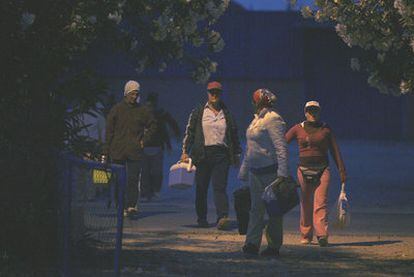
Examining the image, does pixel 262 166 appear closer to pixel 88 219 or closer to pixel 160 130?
pixel 88 219

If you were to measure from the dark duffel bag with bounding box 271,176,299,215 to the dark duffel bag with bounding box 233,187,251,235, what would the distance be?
3.07 ft

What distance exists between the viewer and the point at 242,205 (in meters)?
13.6

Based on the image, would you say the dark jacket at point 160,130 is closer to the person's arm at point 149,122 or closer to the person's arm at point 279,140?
the person's arm at point 149,122

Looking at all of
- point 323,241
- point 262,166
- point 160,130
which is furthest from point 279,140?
point 160,130

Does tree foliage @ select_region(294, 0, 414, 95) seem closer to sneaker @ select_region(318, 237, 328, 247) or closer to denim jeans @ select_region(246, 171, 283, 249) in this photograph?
denim jeans @ select_region(246, 171, 283, 249)

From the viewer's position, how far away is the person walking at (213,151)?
1609 centimetres

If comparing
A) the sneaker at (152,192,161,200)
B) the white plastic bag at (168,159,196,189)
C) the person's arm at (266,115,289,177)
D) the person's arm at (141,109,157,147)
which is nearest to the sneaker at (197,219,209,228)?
the white plastic bag at (168,159,196,189)

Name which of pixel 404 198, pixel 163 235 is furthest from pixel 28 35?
pixel 404 198

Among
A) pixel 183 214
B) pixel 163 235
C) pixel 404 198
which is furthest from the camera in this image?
pixel 404 198

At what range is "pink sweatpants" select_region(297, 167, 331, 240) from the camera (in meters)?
14.2

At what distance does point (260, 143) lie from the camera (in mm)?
12938

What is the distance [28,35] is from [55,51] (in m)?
0.28

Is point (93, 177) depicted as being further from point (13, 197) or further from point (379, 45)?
point (379, 45)

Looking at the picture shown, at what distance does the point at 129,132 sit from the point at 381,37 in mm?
4991
